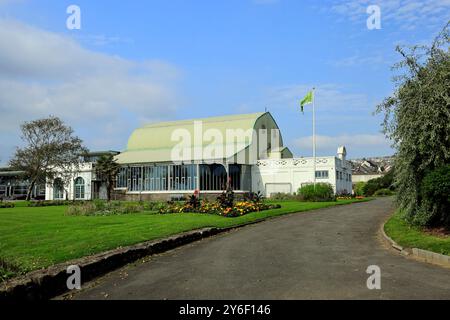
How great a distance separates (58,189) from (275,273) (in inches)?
2276

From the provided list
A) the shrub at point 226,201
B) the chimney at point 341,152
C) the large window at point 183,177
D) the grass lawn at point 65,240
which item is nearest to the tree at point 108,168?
the large window at point 183,177

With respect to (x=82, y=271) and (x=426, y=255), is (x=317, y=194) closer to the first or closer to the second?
(x=426, y=255)

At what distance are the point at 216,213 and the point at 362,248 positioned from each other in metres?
10.8

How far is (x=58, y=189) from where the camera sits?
60156mm

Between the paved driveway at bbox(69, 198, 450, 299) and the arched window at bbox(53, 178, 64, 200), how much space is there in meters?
47.8

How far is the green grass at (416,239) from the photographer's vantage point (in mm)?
10539

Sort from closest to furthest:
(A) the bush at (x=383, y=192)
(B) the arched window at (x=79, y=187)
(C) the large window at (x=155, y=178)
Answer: (C) the large window at (x=155, y=178)
(A) the bush at (x=383, y=192)
(B) the arched window at (x=79, y=187)

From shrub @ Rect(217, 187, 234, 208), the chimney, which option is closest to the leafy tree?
shrub @ Rect(217, 187, 234, 208)

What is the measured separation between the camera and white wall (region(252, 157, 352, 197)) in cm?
4506

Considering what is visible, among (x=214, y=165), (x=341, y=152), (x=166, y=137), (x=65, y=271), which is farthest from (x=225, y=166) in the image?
(x=65, y=271)

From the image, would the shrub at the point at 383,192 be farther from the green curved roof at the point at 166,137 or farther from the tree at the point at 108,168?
the tree at the point at 108,168

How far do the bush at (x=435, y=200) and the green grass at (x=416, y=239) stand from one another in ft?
1.69
